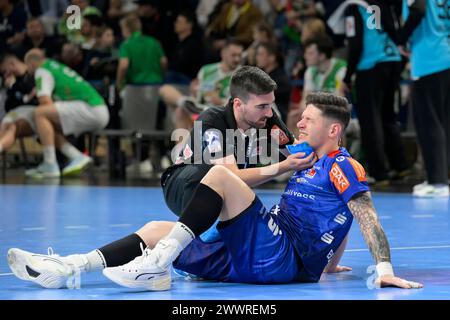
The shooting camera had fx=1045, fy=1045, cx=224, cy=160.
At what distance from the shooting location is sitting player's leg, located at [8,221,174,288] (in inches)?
178

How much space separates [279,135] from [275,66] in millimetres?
5800

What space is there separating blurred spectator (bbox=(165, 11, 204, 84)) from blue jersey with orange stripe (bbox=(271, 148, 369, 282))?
8.32 meters

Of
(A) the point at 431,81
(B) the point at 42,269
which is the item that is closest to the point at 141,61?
(A) the point at 431,81

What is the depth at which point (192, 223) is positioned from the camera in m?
4.51

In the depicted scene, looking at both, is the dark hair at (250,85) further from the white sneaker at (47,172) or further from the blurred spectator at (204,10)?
the blurred spectator at (204,10)

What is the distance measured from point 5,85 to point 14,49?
121cm

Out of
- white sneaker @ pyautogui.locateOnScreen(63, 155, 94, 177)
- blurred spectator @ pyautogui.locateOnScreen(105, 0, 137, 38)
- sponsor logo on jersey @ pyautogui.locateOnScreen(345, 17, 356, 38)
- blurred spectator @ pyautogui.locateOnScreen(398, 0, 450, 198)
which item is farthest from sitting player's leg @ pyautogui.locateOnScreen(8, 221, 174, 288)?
blurred spectator @ pyautogui.locateOnScreen(105, 0, 137, 38)

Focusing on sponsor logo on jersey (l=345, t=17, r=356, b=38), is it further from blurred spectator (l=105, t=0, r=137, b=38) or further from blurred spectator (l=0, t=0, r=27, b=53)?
blurred spectator (l=0, t=0, r=27, b=53)

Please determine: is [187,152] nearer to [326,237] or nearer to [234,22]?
[326,237]

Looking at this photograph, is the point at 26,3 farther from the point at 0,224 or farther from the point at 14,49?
the point at 0,224

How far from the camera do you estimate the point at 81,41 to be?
563 inches
